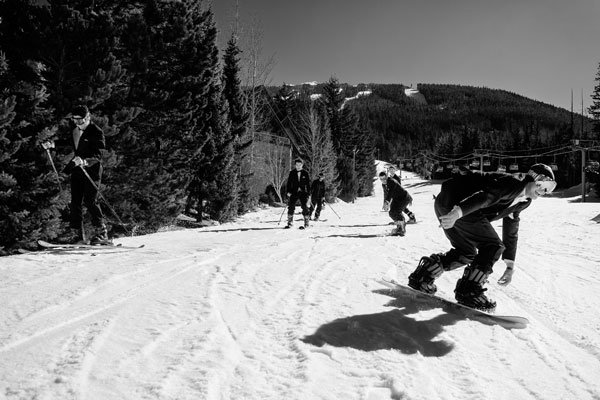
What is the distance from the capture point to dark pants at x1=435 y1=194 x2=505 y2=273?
3.70 m

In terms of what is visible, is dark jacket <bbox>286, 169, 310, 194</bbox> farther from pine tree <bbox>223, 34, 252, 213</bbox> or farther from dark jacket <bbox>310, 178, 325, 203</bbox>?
pine tree <bbox>223, 34, 252, 213</bbox>

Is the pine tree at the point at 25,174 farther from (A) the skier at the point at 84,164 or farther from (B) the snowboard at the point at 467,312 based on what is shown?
(B) the snowboard at the point at 467,312

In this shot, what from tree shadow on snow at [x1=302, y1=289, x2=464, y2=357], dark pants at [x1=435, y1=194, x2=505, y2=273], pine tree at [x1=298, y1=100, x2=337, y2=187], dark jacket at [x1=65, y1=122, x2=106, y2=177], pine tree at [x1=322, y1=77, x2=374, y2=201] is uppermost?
pine tree at [x1=322, y1=77, x2=374, y2=201]

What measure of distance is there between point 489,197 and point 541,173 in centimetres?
64

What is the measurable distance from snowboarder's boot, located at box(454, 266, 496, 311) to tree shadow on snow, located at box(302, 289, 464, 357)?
0.87ft

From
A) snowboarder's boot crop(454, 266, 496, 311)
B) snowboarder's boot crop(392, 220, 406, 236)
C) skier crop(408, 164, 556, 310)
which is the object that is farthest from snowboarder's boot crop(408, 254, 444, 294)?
snowboarder's boot crop(392, 220, 406, 236)

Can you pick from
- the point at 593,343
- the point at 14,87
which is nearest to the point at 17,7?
the point at 14,87

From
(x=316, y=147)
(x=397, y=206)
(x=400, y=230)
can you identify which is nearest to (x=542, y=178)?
(x=400, y=230)

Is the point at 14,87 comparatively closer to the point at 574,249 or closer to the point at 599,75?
the point at 574,249

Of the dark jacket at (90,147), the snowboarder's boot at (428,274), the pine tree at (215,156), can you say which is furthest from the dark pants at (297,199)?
the snowboarder's boot at (428,274)

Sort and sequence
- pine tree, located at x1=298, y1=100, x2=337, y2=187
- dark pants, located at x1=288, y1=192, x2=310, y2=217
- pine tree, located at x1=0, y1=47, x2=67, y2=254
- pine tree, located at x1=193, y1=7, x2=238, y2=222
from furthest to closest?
pine tree, located at x1=298, y1=100, x2=337, y2=187, pine tree, located at x1=193, y1=7, x2=238, y2=222, dark pants, located at x1=288, y1=192, x2=310, y2=217, pine tree, located at x1=0, y1=47, x2=67, y2=254

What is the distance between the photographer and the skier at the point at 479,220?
359 cm

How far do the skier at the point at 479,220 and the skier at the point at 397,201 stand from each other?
6.49 metres

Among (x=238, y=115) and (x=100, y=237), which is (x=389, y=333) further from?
(x=238, y=115)
